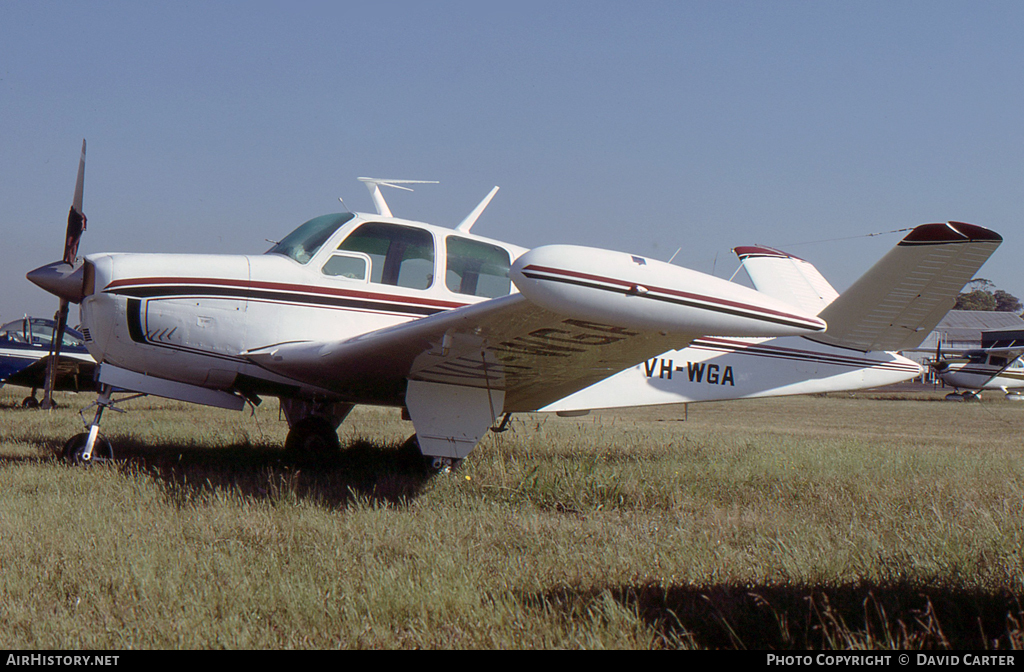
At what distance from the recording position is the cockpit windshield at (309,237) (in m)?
5.82

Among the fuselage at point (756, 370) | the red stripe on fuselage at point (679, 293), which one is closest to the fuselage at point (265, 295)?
the fuselage at point (756, 370)

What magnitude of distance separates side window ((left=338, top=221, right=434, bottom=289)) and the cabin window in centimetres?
5

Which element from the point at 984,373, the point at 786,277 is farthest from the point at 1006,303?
the point at 786,277

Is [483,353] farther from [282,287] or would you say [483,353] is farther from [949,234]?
[949,234]

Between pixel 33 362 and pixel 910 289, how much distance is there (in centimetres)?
1597

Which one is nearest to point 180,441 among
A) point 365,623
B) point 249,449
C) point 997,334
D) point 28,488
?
point 249,449

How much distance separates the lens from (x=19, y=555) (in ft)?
11.3

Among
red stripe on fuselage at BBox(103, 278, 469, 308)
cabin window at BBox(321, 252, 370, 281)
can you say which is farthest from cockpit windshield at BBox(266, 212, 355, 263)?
red stripe on fuselage at BBox(103, 278, 469, 308)

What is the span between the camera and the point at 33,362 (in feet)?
47.1

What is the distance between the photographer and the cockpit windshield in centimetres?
582

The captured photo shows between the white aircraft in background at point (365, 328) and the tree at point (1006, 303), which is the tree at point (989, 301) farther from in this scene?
the white aircraft in background at point (365, 328)

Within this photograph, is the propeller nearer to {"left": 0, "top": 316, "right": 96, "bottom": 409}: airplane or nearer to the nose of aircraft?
the nose of aircraft

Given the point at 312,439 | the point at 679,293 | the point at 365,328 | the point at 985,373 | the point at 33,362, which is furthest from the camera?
the point at 985,373
